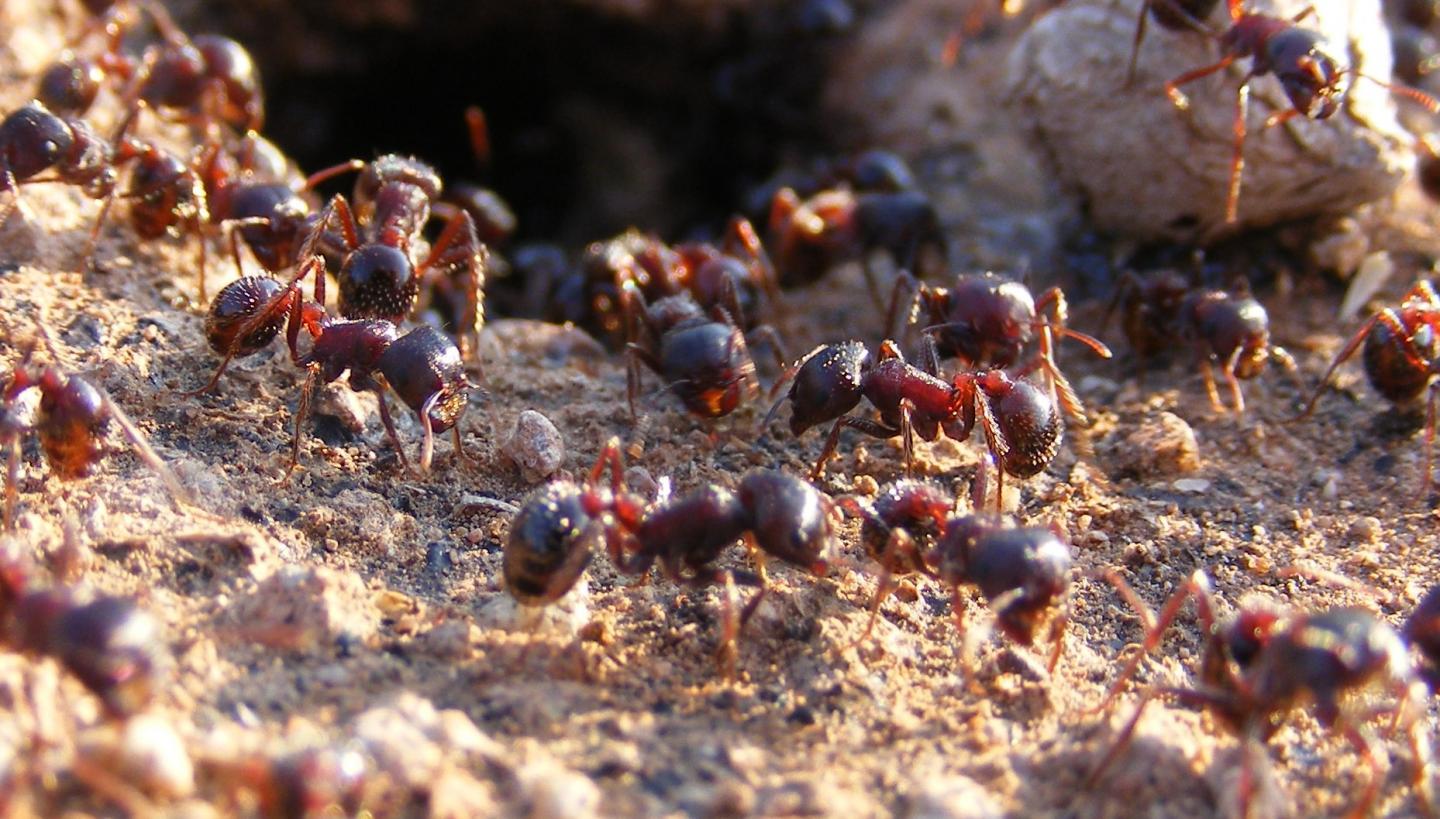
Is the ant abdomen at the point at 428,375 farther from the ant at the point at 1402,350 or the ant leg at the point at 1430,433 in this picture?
the ant leg at the point at 1430,433

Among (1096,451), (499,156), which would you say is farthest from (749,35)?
(1096,451)

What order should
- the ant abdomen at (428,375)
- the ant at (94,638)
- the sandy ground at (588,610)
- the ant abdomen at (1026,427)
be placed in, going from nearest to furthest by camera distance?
the ant at (94,638) < the sandy ground at (588,610) < the ant abdomen at (428,375) < the ant abdomen at (1026,427)

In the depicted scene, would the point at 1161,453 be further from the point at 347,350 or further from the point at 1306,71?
the point at 347,350

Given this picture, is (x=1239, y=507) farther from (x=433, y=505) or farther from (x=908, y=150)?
(x=908, y=150)

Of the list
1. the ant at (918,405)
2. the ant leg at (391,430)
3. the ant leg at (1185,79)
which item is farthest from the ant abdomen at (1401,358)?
the ant leg at (391,430)

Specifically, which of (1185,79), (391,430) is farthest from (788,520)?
(1185,79)
